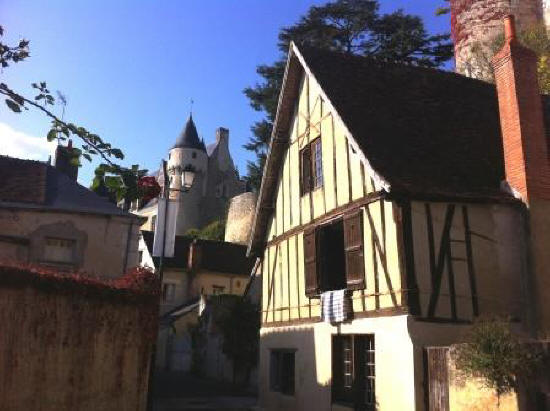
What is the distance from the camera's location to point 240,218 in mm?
38312

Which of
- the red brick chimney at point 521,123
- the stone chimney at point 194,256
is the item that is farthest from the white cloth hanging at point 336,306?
the stone chimney at point 194,256

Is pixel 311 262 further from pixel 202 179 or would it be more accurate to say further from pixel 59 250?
pixel 202 179

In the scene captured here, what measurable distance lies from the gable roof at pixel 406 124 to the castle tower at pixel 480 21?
31.6ft

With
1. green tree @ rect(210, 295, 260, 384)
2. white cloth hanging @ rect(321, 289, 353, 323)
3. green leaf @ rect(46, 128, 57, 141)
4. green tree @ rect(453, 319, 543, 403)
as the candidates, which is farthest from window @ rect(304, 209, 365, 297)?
green tree @ rect(210, 295, 260, 384)

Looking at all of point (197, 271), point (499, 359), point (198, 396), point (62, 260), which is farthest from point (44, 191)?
point (197, 271)

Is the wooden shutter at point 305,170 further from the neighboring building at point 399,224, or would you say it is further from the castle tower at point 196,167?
the castle tower at point 196,167

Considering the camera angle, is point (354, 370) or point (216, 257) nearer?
point (354, 370)

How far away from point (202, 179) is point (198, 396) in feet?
121

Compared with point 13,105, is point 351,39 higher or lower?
higher

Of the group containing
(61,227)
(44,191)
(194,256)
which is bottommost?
(61,227)

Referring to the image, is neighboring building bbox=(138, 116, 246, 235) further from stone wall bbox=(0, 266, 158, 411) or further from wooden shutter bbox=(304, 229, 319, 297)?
stone wall bbox=(0, 266, 158, 411)

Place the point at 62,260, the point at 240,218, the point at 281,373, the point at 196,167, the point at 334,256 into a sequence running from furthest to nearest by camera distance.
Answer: the point at 196,167
the point at 240,218
the point at 62,260
the point at 281,373
the point at 334,256

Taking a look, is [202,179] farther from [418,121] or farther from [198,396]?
[418,121]

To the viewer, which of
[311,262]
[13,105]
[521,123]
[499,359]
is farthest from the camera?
[311,262]
